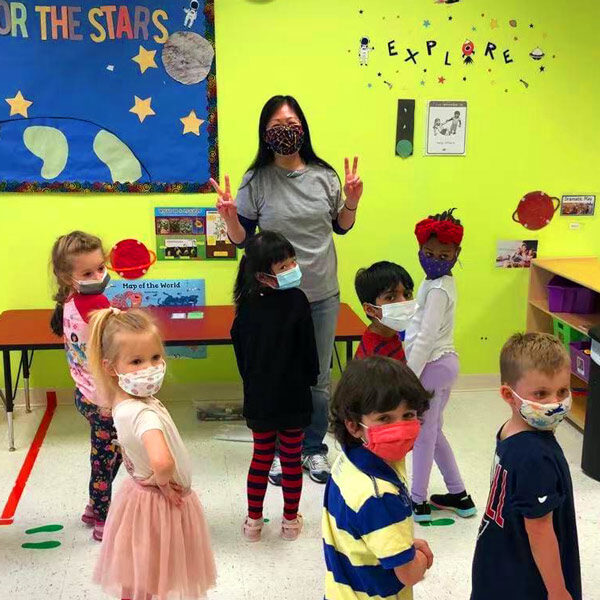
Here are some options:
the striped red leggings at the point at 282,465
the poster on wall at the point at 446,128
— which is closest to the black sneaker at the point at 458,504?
the striped red leggings at the point at 282,465

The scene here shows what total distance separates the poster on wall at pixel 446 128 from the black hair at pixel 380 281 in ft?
5.56

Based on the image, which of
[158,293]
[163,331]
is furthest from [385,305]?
[158,293]

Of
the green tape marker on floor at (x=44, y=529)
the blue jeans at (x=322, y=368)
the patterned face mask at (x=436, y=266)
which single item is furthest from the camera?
the blue jeans at (x=322, y=368)

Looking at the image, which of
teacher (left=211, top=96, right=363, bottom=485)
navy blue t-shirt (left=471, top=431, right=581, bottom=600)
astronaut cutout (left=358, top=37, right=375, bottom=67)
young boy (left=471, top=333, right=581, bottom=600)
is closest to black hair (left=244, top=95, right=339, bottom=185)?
teacher (left=211, top=96, right=363, bottom=485)

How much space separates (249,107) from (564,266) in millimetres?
1937

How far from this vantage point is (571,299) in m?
3.85

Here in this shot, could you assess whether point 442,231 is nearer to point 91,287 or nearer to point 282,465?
point 282,465

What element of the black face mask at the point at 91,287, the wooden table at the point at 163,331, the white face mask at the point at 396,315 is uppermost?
the black face mask at the point at 91,287

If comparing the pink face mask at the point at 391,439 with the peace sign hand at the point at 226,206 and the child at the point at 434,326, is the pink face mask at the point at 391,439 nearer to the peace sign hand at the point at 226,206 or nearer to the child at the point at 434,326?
the child at the point at 434,326

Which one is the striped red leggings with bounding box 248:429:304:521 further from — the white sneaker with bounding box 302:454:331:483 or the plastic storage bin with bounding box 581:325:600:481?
the plastic storage bin with bounding box 581:325:600:481

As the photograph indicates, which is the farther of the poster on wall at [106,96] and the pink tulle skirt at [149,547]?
the poster on wall at [106,96]

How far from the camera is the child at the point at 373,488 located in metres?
1.32

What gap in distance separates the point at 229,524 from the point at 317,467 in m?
0.51

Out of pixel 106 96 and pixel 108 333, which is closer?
pixel 108 333
